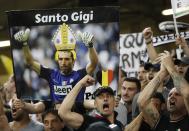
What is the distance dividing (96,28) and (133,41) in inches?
136

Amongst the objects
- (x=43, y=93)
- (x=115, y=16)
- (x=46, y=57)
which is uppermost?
(x=115, y=16)

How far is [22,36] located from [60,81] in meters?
0.50

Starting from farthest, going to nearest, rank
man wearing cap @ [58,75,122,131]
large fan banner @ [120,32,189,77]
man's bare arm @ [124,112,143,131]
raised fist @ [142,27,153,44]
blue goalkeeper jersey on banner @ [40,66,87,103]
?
large fan banner @ [120,32,189,77]
raised fist @ [142,27,153,44]
man's bare arm @ [124,112,143,131]
blue goalkeeper jersey on banner @ [40,66,87,103]
man wearing cap @ [58,75,122,131]

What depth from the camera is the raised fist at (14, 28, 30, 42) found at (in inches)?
196

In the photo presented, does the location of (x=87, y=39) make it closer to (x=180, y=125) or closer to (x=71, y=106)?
(x=71, y=106)

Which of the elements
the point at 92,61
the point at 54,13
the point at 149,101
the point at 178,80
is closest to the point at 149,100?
the point at 149,101

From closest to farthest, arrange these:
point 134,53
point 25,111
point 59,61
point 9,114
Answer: point 59,61
point 25,111
point 9,114
point 134,53

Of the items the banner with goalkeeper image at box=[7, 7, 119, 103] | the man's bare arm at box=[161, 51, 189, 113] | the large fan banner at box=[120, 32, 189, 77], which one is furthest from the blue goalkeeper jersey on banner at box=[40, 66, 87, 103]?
the large fan banner at box=[120, 32, 189, 77]

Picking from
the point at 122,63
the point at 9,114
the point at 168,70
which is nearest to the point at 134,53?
the point at 122,63

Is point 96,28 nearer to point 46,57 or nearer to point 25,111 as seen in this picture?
point 46,57

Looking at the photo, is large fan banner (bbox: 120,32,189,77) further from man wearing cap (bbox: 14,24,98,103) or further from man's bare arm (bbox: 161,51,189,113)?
man wearing cap (bbox: 14,24,98,103)

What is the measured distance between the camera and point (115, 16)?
16.2 feet

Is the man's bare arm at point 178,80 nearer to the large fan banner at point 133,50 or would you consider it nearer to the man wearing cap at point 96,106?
the man wearing cap at point 96,106

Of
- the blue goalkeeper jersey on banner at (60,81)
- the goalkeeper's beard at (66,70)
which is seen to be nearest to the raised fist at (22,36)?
the blue goalkeeper jersey on banner at (60,81)
